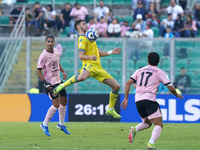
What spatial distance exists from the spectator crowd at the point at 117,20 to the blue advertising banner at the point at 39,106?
4.05 m

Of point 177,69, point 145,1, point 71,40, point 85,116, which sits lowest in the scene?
point 85,116

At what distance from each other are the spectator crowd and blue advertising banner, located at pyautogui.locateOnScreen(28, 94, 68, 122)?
13.3 feet

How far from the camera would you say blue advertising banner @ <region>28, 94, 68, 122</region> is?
1492 centimetres

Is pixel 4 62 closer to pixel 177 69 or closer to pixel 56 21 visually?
pixel 56 21

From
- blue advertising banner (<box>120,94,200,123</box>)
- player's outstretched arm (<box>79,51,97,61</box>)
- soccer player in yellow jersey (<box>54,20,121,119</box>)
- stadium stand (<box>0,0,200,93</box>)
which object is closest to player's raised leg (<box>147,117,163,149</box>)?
soccer player in yellow jersey (<box>54,20,121,119</box>)

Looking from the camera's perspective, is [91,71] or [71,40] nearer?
[91,71]

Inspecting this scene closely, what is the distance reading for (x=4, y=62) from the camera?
16.0m

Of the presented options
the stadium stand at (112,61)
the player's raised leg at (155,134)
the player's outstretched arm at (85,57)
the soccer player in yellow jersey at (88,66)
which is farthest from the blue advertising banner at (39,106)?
the player's raised leg at (155,134)

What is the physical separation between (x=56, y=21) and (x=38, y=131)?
10287mm

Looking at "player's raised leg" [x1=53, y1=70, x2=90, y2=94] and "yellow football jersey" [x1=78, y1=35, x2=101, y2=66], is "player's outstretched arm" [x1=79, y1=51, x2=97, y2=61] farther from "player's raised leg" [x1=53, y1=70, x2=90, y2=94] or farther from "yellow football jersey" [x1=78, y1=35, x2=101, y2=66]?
"player's raised leg" [x1=53, y1=70, x2=90, y2=94]

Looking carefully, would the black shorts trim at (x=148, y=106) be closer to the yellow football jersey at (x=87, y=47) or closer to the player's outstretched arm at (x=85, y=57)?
the player's outstretched arm at (x=85, y=57)

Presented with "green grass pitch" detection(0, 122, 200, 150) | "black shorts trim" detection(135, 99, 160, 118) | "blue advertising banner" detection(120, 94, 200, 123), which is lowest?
"blue advertising banner" detection(120, 94, 200, 123)

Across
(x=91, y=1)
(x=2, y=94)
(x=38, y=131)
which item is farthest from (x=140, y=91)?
(x=91, y=1)

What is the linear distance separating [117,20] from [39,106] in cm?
551
